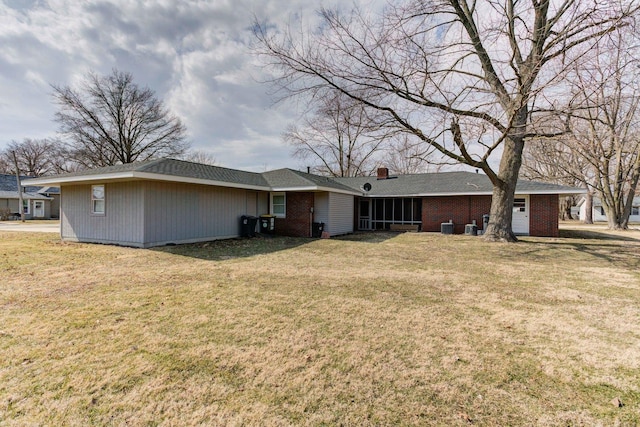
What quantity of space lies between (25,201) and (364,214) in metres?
32.7

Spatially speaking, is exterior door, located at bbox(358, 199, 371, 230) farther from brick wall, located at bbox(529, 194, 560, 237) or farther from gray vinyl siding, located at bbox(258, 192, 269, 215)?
brick wall, located at bbox(529, 194, 560, 237)

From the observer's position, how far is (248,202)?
14.6m

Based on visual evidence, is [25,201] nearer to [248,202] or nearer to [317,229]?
[248,202]

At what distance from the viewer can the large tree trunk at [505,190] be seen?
1209cm

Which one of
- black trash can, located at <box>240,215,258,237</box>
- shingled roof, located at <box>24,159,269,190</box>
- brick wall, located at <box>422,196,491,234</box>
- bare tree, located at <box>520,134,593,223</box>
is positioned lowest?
black trash can, located at <box>240,215,258,237</box>

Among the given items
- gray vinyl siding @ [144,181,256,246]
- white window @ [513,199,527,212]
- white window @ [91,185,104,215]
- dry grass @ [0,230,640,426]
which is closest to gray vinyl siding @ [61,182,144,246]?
white window @ [91,185,104,215]

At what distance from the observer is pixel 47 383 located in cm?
259

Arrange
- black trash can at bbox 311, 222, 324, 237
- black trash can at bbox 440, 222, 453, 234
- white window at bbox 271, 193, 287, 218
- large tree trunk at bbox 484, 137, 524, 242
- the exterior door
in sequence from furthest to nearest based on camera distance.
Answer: the exterior door
black trash can at bbox 440, 222, 453, 234
white window at bbox 271, 193, 287, 218
black trash can at bbox 311, 222, 324, 237
large tree trunk at bbox 484, 137, 524, 242

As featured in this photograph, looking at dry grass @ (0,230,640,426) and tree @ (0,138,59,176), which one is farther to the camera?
tree @ (0,138,59,176)

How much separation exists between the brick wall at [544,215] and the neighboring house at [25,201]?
39.1 meters

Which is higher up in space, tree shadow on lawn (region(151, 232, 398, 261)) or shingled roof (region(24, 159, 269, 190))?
shingled roof (region(24, 159, 269, 190))

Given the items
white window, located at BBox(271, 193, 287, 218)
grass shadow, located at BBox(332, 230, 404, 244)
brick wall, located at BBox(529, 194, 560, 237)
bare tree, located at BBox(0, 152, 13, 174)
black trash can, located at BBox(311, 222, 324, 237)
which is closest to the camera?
grass shadow, located at BBox(332, 230, 404, 244)

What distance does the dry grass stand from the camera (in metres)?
2.32

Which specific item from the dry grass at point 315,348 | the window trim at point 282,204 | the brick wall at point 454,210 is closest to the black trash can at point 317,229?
the window trim at point 282,204
